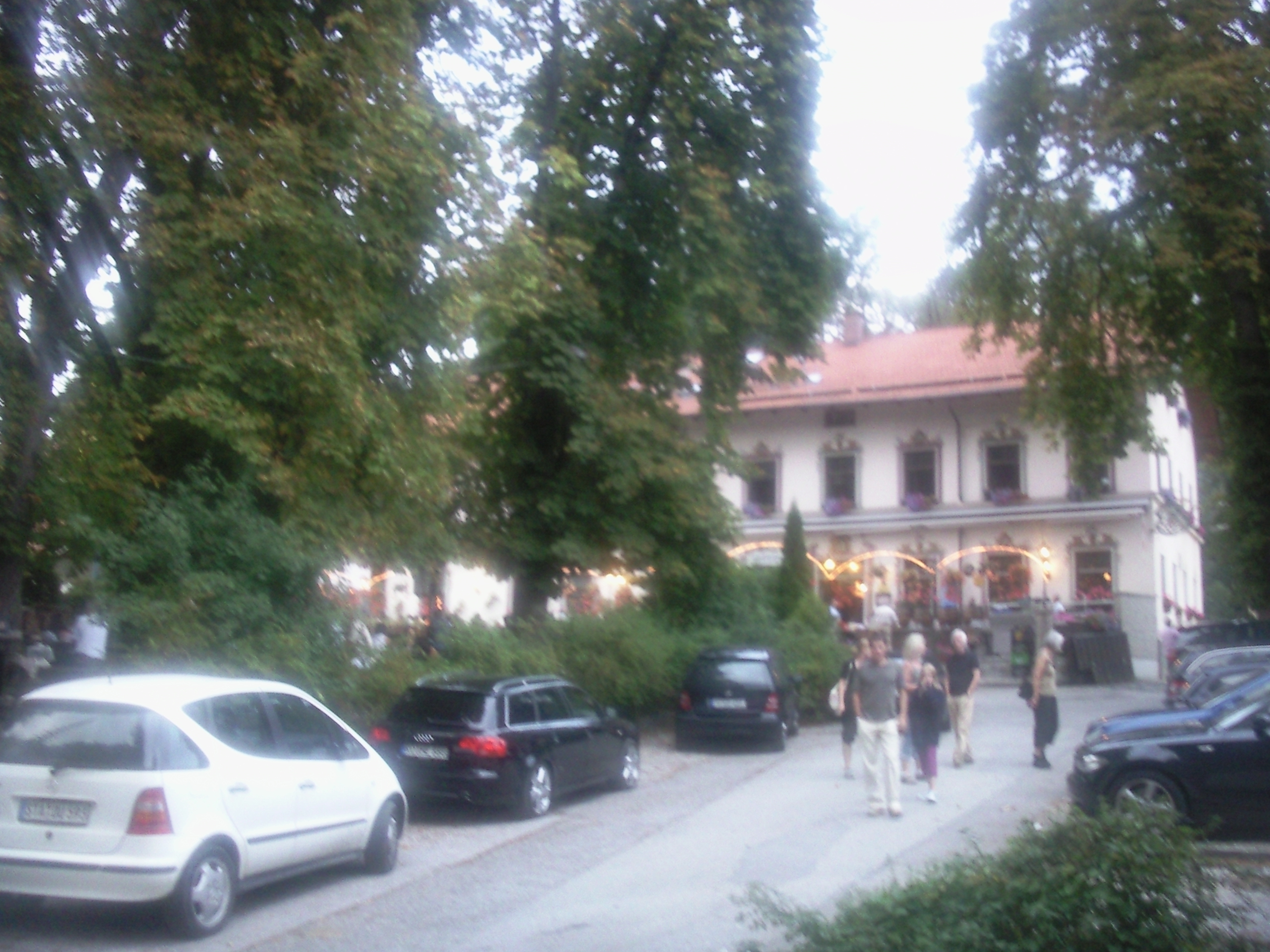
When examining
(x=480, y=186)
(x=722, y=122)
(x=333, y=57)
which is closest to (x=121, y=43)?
(x=333, y=57)

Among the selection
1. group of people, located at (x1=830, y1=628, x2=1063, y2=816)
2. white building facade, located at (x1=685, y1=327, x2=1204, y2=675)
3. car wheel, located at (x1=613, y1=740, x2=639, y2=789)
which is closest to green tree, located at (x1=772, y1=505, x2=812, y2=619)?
white building facade, located at (x1=685, y1=327, x2=1204, y2=675)

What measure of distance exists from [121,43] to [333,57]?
2.35 meters

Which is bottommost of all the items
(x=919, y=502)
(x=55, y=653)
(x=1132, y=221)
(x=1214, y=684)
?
(x=1214, y=684)

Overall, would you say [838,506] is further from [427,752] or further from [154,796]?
[154,796]

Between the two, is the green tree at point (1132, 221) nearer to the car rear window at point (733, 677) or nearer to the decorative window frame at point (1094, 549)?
the decorative window frame at point (1094, 549)

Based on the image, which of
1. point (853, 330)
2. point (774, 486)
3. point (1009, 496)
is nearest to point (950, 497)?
point (1009, 496)

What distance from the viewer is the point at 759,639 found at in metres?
25.0

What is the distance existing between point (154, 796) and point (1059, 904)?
5305 millimetres

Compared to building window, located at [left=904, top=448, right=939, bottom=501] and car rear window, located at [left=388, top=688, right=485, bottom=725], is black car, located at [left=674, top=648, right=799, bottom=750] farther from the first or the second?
building window, located at [left=904, top=448, right=939, bottom=501]

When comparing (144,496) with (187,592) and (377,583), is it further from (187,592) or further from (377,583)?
(377,583)

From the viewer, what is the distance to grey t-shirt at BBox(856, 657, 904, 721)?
1292cm

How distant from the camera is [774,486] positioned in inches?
1774

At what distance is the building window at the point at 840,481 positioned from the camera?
43438 millimetres

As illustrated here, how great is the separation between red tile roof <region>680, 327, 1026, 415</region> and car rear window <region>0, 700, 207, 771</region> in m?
32.7
